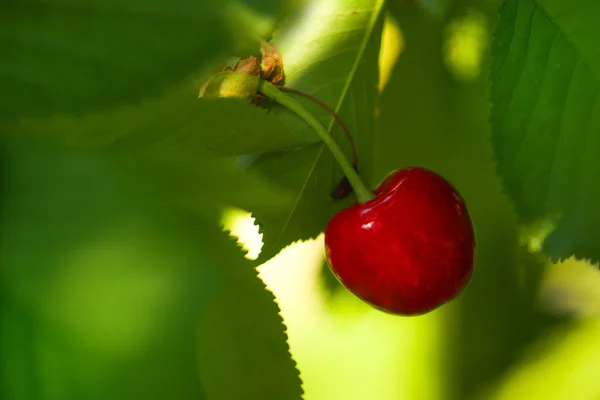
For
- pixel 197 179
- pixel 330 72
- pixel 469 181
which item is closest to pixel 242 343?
pixel 197 179

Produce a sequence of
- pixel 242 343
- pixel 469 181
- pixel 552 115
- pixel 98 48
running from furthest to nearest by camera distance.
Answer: pixel 469 181 < pixel 552 115 < pixel 242 343 < pixel 98 48

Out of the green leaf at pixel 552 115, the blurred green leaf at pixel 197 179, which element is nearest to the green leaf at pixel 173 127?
the blurred green leaf at pixel 197 179

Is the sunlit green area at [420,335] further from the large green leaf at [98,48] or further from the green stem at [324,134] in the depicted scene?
the large green leaf at [98,48]

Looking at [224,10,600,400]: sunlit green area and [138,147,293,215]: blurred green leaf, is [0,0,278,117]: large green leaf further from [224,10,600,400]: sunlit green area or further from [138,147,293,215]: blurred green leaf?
[224,10,600,400]: sunlit green area

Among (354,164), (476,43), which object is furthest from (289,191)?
(476,43)

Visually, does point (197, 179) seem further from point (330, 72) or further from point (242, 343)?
point (330, 72)

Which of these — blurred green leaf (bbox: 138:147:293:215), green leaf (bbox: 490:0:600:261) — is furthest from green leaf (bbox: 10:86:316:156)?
green leaf (bbox: 490:0:600:261)

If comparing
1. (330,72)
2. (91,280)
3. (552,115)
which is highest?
(330,72)
